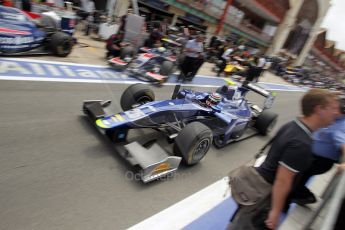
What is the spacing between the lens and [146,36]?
38.0 feet

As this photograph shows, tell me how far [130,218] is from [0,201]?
1.30 meters

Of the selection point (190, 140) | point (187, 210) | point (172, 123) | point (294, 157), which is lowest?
point (187, 210)

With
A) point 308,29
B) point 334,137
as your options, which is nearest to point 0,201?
point 334,137

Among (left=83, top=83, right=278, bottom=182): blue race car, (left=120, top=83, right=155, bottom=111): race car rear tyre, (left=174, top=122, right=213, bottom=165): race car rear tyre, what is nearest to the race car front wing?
(left=83, top=83, right=278, bottom=182): blue race car

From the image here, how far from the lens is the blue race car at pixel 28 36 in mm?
6633

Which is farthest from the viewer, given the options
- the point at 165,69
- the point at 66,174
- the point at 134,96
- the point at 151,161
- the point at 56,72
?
the point at 165,69

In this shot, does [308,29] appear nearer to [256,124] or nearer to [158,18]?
[158,18]

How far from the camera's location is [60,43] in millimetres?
7879

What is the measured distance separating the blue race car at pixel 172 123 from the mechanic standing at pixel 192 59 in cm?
374

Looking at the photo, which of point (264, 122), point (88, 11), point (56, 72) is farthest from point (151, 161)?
point (88, 11)

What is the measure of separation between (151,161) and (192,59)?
658cm

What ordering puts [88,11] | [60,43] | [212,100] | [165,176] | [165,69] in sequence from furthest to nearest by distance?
[88,11]
[165,69]
[60,43]
[212,100]
[165,176]

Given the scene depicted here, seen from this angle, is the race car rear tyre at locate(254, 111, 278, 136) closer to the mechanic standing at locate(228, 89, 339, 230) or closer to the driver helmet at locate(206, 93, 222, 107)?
the driver helmet at locate(206, 93, 222, 107)

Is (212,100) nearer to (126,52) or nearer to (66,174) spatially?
(66,174)
